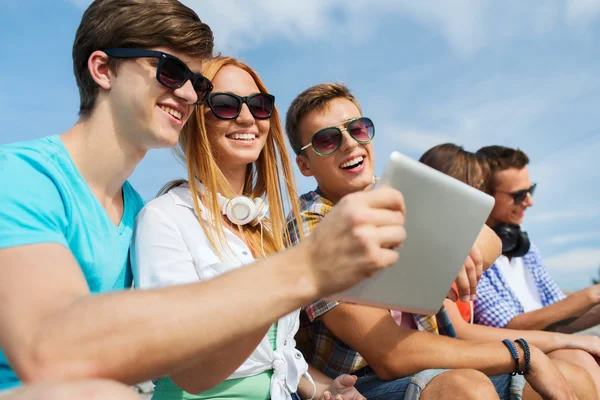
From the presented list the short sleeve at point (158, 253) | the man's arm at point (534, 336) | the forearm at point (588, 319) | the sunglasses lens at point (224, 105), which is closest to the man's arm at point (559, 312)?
the forearm at point (588, 319)

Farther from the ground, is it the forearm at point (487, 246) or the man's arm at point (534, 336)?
the forearm at point (487, 246)

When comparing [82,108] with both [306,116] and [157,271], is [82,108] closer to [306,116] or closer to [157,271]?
[157,271]

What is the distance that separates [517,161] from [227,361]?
12.9ft

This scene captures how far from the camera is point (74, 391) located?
2.88ft

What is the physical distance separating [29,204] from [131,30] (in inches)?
32.5

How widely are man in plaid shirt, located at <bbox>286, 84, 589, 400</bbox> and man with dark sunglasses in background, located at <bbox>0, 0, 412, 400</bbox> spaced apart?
815 mm

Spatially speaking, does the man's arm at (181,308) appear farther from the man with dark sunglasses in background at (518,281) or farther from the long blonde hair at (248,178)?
the man with dark sunglasses in background at (518,281)

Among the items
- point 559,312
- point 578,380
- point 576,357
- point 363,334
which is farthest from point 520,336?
point 363,334

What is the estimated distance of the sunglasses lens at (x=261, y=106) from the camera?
8.58 ft

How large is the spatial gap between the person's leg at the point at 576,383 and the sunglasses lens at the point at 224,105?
1.87m

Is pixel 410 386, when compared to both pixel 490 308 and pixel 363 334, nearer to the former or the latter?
pixel 363 334

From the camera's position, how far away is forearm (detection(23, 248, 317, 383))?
1050 millimetres

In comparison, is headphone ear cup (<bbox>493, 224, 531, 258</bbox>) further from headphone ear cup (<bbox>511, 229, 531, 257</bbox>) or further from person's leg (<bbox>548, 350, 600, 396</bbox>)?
person's leg (<bbox>548, 350, 600, 396</bbox>)

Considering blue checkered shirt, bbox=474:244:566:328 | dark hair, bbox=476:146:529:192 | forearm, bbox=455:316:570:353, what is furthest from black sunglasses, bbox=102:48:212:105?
dark hair, bbox=476:146:529:192
